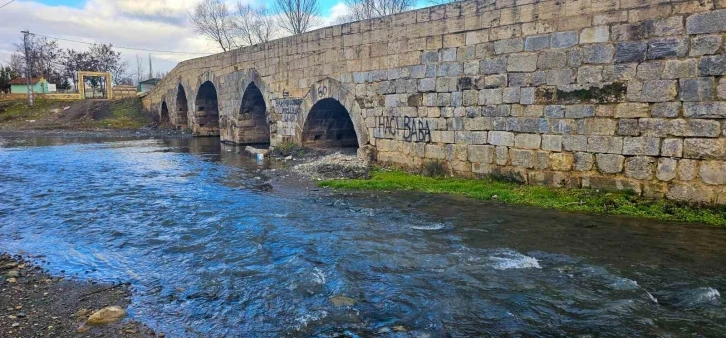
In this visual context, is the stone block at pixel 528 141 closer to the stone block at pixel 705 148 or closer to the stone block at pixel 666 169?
the stone block at pixel 666 169

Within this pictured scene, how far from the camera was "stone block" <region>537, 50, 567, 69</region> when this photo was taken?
7.57 meters

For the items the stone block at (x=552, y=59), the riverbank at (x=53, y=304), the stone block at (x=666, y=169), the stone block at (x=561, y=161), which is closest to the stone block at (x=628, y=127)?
the stone block at (x=666, y=169)

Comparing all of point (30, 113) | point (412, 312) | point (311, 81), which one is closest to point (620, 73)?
point (412, 312)

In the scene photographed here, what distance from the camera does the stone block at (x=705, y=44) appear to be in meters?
6.09

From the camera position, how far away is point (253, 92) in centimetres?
1825

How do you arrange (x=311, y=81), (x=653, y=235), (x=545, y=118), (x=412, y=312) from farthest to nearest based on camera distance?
(x=311, y=81) < (x=545, y=118) < (x=653, y=235) < (x=412, y=312)

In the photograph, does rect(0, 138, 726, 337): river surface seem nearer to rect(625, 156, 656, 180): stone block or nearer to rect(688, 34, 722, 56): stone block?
rect(625, 156, 656, 180): stone block

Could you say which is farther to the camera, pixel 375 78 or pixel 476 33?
pixel 375 78

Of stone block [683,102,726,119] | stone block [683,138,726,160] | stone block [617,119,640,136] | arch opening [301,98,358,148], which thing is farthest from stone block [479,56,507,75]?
arch opening [301,98,358,148]

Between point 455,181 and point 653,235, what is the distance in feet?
12.2

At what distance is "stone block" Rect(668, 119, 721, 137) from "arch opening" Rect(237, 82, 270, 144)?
1449 centimetres

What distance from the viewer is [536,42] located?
7855mm

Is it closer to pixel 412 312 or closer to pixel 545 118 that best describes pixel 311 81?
pixel 545 118

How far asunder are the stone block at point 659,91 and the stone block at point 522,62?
1.71 metres
